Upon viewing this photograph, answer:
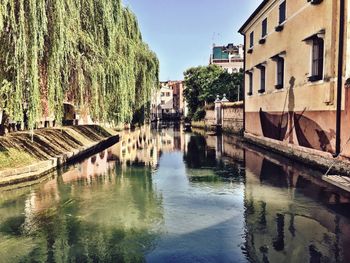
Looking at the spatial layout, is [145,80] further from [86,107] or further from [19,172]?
[19,172]

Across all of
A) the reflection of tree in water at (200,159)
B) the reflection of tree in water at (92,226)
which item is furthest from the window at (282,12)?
the reflection of tree in water at (92,226)

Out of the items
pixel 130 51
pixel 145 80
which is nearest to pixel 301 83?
pixel 130 51

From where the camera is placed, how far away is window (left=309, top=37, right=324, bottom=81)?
14.8 m

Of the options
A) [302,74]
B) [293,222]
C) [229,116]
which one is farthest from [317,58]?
[229,116]

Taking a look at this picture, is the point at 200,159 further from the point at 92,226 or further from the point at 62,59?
the point at 92,226

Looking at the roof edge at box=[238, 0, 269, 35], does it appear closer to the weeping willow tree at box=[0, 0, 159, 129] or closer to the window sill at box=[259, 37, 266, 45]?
the window sill at box=[259, 37, 266, 45]

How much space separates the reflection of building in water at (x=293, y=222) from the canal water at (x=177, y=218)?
0.8 inches

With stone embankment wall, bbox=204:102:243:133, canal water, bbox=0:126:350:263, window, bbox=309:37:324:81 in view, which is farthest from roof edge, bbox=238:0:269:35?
canal water, bbox=0:126:350:263

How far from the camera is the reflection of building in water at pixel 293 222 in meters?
6.18

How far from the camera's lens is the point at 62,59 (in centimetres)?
1279

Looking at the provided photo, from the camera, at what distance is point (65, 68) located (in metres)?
13.6

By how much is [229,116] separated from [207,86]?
13750 millimetres

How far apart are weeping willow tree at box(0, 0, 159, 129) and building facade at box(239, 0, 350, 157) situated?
337 inches

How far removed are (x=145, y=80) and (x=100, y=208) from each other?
2040 cm
